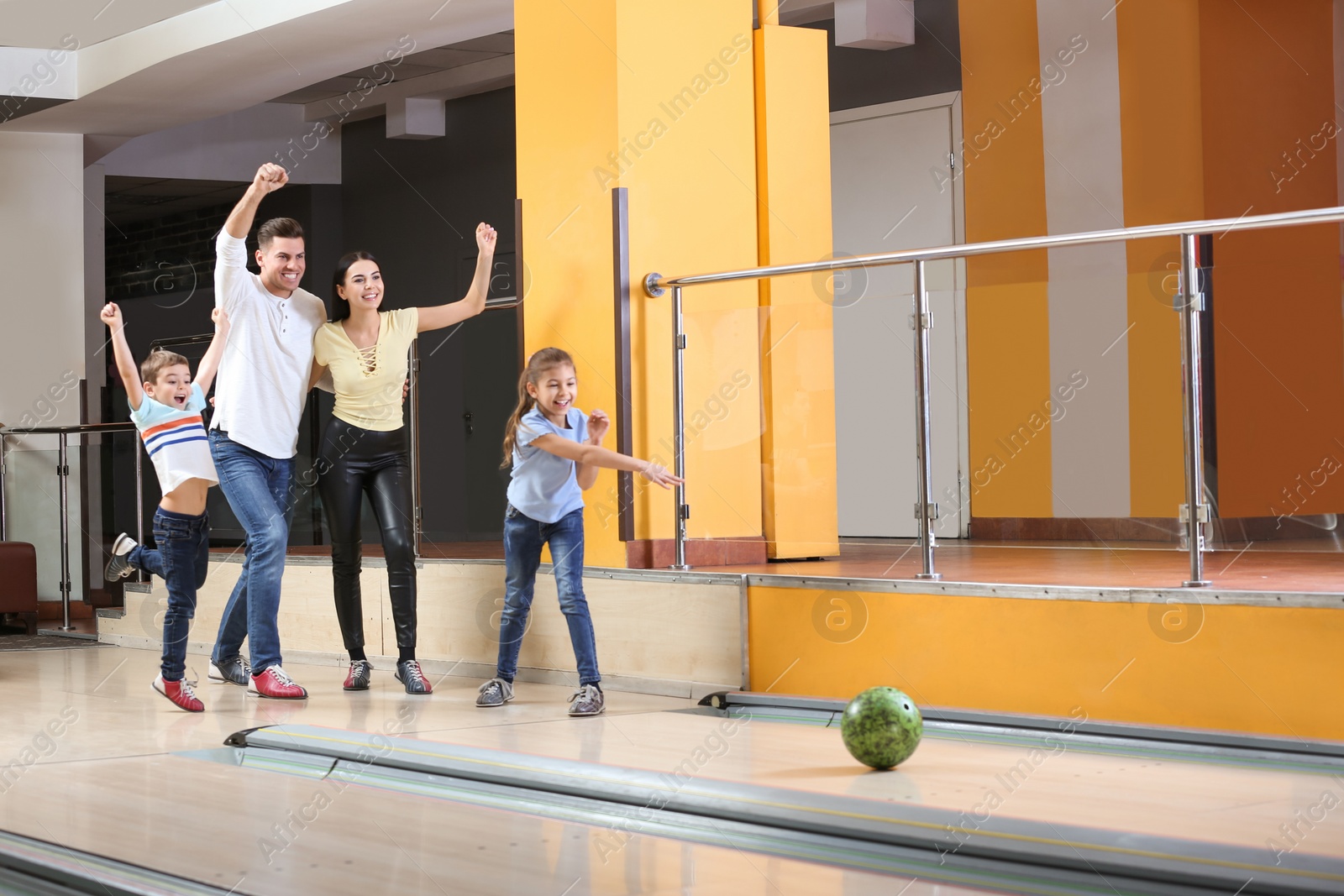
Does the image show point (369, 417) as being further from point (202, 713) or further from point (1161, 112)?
point (1161, 112)

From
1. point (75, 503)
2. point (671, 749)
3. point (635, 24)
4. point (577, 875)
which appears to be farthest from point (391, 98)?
point (577, 875)

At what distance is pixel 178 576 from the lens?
4.73m

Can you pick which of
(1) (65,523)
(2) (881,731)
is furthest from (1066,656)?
(1) (65,523)

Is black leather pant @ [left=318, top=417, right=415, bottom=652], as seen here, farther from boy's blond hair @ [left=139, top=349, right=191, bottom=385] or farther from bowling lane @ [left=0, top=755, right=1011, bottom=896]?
bowling lane @ [left=0, top=755, right=1011, bottom=896]

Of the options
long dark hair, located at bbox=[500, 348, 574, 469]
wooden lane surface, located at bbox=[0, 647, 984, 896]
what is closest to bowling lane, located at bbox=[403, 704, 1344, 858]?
wooden lane surface, located at bbox=[0, 647, 984, 896]

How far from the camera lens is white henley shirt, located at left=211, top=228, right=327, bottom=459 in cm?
455

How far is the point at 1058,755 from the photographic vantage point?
3518mm

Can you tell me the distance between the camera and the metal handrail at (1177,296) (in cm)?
373

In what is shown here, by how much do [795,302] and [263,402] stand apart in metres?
1.78

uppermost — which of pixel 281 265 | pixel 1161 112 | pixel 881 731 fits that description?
pixel 1161 112

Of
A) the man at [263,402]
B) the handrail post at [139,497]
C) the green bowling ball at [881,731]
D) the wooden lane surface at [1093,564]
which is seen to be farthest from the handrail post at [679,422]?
the handrail post at [139,497]

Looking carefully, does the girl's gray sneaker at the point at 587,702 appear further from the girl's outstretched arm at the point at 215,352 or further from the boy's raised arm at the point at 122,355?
the boy's raised arm at the point at 122,355

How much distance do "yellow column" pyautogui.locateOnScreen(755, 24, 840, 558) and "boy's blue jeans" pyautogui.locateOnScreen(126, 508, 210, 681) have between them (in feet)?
6.43

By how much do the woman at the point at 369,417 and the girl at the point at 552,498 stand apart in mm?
432
